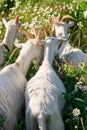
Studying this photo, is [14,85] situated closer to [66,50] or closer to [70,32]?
[66,50]

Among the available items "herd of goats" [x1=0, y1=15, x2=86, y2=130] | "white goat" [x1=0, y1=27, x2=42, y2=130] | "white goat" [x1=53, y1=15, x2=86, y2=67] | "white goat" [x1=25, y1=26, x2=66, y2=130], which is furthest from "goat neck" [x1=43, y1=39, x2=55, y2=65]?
"white goat" [x1=25, y1=26, x2=66, y2=130]

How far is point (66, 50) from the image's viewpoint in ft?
28.8

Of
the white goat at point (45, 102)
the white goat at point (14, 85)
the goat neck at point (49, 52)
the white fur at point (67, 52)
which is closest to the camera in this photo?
the white goat at point (45, 102)

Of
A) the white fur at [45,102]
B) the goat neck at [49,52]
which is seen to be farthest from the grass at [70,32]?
the goat neck at [49,52]

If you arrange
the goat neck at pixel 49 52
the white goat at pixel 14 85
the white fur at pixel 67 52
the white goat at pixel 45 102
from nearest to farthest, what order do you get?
the white goat at pixel 45 102
the white goat at pixel 14 85
the goat neck at pixel 49 52
the white fur at pixel 67 52

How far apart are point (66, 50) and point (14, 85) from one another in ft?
6.43

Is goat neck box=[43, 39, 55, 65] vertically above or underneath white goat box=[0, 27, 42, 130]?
underneath

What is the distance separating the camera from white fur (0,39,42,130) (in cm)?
636

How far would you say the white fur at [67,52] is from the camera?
831cm

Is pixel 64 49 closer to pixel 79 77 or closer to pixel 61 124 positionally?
pixel 79 77

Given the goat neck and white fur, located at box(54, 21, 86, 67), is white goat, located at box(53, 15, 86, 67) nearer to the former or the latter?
white fur, located at box(54, 21, 86, 67)

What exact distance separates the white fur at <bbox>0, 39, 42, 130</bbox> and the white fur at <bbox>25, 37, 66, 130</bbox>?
22cm

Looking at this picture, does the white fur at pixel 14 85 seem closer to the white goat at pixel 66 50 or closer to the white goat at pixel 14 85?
the white goat at pixel 14 85

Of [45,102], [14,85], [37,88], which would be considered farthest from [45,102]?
[14,85]
